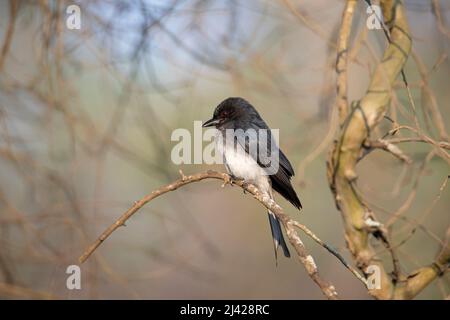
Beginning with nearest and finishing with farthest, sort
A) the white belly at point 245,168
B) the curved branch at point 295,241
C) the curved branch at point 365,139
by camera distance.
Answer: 1. the curved branch at point 295,241
2. the curved branch at point 365,139
3. the white belly at point 245,168

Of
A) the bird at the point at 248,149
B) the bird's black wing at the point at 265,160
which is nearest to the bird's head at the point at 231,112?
the bird at the point at 248,149

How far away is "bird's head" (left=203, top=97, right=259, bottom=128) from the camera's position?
4.76 m

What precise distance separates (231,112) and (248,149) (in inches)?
14.7

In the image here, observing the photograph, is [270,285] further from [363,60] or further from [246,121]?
[363,60]

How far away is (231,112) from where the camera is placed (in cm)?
482

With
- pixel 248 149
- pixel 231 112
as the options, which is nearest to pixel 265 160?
pixel 248 149

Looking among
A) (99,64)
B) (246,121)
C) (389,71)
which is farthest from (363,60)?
(99,64)

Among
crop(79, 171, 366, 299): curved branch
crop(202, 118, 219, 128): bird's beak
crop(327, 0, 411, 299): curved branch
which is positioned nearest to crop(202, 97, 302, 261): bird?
crop(202, 118, 219, 128): bird's beak

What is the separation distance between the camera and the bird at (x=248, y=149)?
14.8ft

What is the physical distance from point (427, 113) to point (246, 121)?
160 cm

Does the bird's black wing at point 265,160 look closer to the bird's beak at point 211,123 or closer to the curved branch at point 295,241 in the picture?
the bird's beak at point 211,123

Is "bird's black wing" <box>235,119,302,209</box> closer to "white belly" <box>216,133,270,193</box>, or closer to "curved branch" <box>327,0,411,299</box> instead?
"white belly" <box>216,133,270,193</box>

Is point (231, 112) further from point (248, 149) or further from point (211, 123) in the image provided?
point (248, 149)

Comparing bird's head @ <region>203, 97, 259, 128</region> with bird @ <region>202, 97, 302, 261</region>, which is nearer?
bird @ <region>202, 97, 302, 261</region>
